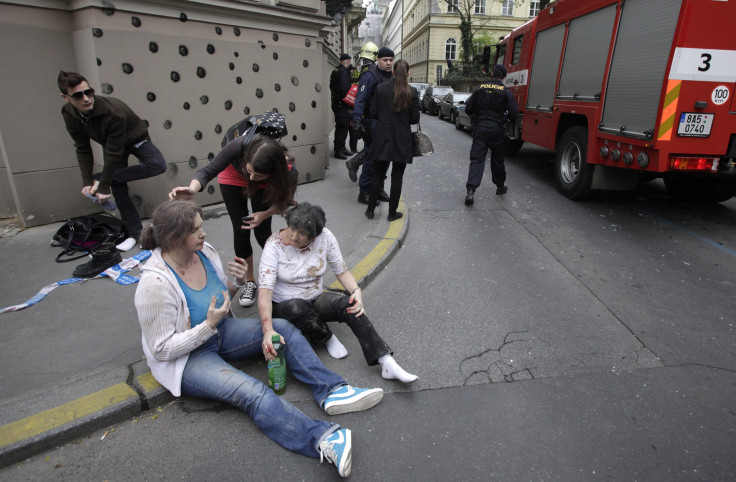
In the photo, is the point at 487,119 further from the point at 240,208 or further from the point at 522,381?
the point at 522,381

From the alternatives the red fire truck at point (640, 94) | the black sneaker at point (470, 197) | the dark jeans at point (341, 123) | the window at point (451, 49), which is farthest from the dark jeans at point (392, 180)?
the window at point (451, 49)

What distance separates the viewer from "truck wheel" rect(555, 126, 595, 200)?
21.0 feet

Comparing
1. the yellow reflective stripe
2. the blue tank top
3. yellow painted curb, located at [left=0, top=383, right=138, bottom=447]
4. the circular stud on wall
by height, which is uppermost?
the circular stud on wall

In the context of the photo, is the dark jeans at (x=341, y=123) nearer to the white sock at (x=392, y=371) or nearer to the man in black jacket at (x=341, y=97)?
the man in black jacket at (x=341, y=97)

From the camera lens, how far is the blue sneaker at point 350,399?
8.10 ft

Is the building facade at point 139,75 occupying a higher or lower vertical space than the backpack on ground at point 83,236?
higher

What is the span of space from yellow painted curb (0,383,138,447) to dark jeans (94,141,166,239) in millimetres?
2473

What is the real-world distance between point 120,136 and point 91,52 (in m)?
1.14

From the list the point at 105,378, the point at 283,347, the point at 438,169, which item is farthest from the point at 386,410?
the point at 438,169

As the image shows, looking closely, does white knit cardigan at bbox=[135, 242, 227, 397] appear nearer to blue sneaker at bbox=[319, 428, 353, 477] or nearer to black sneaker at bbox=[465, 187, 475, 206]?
blue sneaker at bbox=[319, 428, 353, 477]

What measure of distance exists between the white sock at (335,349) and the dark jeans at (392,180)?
2.70 metres

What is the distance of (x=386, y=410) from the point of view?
2549 millimetres

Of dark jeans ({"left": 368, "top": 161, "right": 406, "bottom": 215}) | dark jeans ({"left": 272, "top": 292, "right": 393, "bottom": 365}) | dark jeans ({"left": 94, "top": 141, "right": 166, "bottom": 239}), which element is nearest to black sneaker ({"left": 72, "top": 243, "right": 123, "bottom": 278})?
dark jeans ({"left": 94, "top": 141, "right": 166, "bottom": 239})

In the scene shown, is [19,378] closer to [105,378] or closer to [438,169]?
[105,378]
